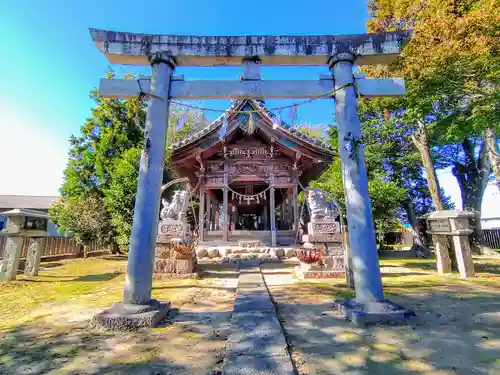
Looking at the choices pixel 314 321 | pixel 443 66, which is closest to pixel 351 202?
pixel 314 321

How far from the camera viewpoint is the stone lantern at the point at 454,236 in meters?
6.73

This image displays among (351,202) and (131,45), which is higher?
(131,45)

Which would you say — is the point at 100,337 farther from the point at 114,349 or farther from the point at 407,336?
the point at 407,336

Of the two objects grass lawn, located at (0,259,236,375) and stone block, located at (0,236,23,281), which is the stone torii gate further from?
stone block, located at (0,236,23,281)

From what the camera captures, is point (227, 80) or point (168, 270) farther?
point (168, 270)

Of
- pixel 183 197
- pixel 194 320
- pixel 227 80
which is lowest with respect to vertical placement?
pixel 194 320

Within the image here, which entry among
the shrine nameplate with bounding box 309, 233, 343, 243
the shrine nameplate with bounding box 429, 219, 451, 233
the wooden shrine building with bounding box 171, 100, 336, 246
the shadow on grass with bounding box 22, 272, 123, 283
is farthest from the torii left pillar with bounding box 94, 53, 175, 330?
the shrine nameplate with bounding box 429, 219, 451, 233

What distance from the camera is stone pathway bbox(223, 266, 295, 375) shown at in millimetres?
2092

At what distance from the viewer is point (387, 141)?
15.4 m

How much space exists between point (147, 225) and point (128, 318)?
4.03 ft

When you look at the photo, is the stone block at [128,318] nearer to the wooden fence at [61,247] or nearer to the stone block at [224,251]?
the stone block at [224,251]

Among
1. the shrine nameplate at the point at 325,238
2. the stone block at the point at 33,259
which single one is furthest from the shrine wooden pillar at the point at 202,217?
the shrine nameplate at the point at 325,238

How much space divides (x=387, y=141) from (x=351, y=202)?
45.1ft

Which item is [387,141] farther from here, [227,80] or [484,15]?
[227,80]
